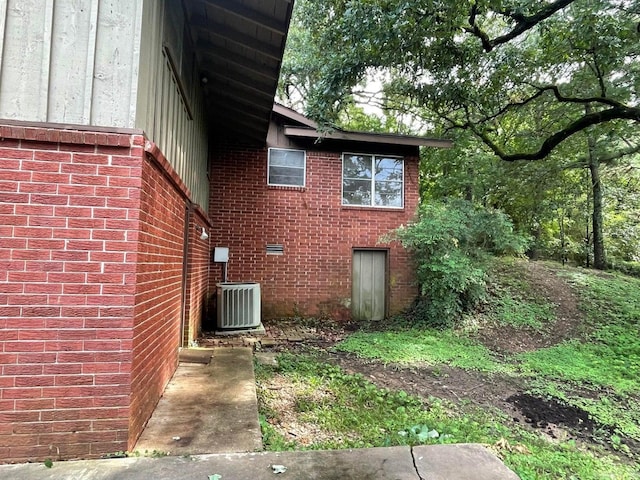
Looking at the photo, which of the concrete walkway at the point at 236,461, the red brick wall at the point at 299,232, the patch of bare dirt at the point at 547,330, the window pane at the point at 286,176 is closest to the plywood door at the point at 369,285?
the red brick wall at the point at 299,232

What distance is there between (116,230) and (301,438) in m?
2.29

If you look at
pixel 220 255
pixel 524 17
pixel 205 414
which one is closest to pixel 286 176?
pixel 220 255

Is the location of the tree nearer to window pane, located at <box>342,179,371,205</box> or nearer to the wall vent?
window pane, located at <box>342,179,371,205</box>

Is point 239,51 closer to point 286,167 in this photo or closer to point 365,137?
point 286,167

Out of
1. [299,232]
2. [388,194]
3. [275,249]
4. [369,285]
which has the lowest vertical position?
[369,285]

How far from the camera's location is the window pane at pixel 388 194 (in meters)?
9.14

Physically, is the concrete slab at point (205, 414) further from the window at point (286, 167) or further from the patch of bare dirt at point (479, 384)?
the window at point (286, 167)

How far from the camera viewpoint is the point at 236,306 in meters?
6.72

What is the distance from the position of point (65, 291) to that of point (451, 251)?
7.39 m

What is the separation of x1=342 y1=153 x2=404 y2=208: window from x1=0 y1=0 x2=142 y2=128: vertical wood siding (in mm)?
6765

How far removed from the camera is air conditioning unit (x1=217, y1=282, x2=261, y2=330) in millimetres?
6672

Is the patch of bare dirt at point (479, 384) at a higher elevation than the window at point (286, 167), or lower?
lower

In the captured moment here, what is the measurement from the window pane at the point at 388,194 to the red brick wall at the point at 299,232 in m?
0.22

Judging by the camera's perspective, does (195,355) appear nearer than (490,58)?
Yes
